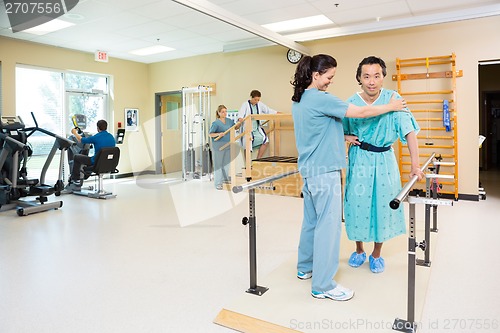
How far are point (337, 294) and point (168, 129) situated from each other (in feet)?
27.5

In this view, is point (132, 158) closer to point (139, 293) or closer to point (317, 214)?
point (139, 293)

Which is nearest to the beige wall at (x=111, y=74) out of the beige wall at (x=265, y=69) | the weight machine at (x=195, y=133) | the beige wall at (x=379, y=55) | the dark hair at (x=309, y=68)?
the beige wall at (x=265, y=69)

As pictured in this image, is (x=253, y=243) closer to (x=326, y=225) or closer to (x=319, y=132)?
(x=326, y=225)

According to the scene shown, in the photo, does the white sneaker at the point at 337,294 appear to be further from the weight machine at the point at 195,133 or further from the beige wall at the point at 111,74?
the beige wall at the point at 111,74

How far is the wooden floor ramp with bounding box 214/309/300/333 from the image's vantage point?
2.11 m

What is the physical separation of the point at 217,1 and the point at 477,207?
470 cm

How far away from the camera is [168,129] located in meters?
10.1

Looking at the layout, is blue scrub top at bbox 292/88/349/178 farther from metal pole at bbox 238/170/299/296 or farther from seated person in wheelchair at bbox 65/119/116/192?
seated person in wheelchair at bbox 65/119/116/192

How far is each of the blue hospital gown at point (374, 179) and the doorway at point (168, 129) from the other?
25.6ft

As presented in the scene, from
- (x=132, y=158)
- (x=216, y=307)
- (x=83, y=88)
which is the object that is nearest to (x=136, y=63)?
(x=83, y=88)

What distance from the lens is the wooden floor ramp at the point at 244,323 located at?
2.11m

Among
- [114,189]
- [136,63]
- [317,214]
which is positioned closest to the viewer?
[317,214]

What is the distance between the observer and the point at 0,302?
2.55m

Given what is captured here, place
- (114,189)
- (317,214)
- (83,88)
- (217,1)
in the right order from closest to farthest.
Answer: (317,214)
(217,1)
(114,189)
(83,88)
